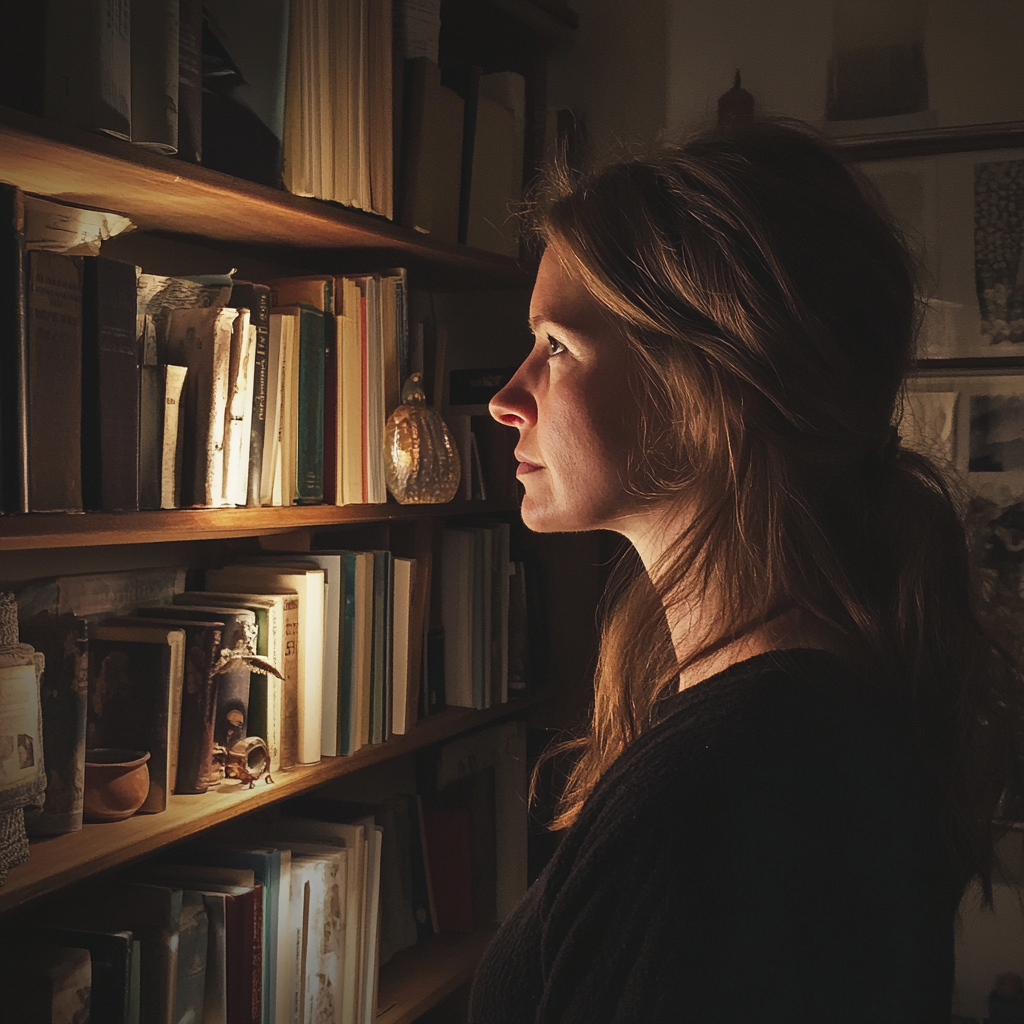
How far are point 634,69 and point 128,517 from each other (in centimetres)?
159

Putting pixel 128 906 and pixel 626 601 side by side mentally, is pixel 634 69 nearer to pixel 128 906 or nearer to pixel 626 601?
pixel 626 601

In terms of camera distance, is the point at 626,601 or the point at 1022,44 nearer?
the point at 626,601

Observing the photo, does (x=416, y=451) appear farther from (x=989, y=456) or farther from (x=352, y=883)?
(x=989, y=456)

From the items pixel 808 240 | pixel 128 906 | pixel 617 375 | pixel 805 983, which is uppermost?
pixel 808 240

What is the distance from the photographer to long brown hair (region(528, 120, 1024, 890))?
0.87 m

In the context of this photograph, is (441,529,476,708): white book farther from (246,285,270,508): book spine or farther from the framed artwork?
the framed artwork

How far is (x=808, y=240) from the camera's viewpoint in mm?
888

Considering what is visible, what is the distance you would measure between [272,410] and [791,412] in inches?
29.4

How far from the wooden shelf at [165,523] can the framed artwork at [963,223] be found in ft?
3.66

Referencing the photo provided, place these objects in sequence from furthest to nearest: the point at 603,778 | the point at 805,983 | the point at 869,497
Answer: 1. the point at 869,497
2. the point at 603,778
3. the point at 805,983

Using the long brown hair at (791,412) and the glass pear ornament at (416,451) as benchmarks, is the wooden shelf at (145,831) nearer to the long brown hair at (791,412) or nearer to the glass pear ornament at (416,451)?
the glass pear ornament at (416,451)


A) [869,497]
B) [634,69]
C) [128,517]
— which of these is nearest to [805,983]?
[869,497]

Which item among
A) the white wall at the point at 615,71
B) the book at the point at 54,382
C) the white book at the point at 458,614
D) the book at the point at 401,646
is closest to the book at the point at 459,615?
the white book at the point at 458,614

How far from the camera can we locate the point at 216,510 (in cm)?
127
